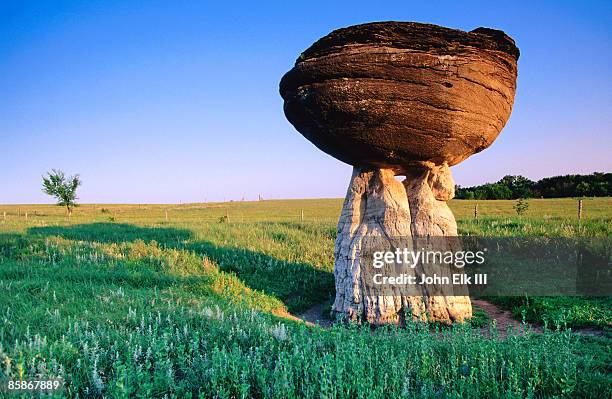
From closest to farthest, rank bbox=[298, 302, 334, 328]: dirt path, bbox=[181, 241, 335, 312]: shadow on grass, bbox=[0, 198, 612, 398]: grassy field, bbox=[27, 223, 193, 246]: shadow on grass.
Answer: bbox=[0, 198, 612, 398]: grassy field
bbox=[298, 302, 334, 328]: dirt path
bbox=[181, 241, 335, 312]: shadow on grass
bbox=[27, 223, 193, 246]: shadow on grass

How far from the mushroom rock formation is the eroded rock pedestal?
26mm

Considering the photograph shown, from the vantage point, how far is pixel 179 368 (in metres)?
6.01

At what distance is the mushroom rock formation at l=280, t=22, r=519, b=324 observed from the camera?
9.57 meters

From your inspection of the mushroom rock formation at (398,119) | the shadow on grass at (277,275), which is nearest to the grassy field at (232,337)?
the shadow on grass at (277,275)

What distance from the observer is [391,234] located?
1135 cm

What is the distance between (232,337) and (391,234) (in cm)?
534

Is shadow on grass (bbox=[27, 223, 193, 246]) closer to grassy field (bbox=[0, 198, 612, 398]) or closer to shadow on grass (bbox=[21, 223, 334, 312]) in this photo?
shadow on grass (bbox=[21, 223, 334, 312])

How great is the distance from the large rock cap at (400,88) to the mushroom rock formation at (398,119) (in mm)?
22

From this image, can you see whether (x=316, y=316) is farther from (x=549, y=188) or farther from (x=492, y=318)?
(x=549, y=188)

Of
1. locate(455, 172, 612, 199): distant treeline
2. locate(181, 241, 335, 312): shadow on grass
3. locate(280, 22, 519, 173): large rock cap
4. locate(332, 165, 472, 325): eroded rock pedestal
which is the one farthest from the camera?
locate(455, 172, 612, 199): distant treeline

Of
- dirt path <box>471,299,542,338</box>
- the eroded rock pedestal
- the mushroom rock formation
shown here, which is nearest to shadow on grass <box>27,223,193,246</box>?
the eroded rock pedestal

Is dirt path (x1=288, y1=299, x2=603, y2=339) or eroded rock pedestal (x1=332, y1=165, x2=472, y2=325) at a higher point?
eroded rock pedestal (x1=332, y1=165, x2=472, y2=325)

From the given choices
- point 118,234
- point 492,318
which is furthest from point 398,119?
point 118,234

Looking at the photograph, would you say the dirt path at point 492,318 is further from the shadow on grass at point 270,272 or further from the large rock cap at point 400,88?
the large rock cap at point 400,88
